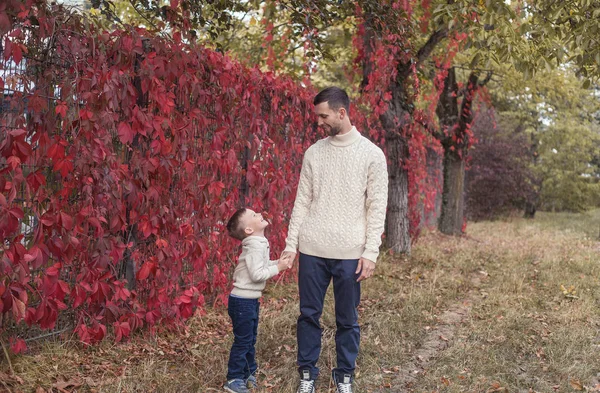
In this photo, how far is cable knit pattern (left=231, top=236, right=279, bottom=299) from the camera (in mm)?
3541

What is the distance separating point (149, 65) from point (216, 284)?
7.10 feet

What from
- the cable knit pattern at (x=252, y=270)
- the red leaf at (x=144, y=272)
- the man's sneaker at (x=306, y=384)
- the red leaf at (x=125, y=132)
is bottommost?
the man's sneaker at (x=306, y=384)

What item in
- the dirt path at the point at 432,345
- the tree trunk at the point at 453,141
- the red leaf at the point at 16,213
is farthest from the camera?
the tree trunk at the point at 453,141

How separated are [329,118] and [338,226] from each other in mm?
638

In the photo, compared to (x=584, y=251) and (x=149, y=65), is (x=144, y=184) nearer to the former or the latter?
(x=149, y=65)

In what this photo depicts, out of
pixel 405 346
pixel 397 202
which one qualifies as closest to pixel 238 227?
pixel 405 346

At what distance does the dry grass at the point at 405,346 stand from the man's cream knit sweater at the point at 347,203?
3.24ft

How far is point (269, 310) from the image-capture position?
18.3ft

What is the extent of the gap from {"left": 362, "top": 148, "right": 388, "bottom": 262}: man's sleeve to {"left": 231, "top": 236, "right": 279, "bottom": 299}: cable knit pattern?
1.96 feet

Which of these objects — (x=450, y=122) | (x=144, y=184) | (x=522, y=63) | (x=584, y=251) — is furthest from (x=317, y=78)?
(x=144, y=184)

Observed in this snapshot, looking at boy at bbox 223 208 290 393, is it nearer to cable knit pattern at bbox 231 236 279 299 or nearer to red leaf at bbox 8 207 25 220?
cable knit pattern at bbox 231 236 279 299

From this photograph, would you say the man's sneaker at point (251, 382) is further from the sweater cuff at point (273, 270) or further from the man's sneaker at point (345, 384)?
the sweater cuff at point (273, 270)

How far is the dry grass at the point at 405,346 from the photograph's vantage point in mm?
3760

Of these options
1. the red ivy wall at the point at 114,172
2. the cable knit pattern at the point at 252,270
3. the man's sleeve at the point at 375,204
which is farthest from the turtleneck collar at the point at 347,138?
the red ivy wall at the point at 114,172
